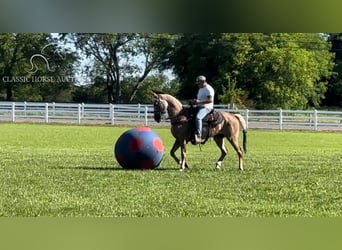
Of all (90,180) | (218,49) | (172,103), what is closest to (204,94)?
(172,103)

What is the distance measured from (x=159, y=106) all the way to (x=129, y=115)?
3.07ft

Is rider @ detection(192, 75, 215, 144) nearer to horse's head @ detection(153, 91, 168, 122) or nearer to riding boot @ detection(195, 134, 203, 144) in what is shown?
riding boot @ detection(195, 134, 203, 144)

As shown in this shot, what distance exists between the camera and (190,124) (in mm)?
6695

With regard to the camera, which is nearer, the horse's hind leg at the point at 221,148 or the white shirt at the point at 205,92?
the white shirt at the point at 205,92

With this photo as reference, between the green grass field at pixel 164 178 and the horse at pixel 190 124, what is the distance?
210 mm

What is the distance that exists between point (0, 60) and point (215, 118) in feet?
6.94

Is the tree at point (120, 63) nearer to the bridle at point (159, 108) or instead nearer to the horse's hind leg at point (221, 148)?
the bridle at point (159, 108)

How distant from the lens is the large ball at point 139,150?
6543 millimetres

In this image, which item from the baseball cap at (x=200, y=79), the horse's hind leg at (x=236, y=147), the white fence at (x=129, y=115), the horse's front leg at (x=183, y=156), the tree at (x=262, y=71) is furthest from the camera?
the white fence at (x=129, y=115)

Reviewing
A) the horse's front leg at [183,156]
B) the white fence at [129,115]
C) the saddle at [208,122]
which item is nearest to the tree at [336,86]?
the white fence at [129,115]

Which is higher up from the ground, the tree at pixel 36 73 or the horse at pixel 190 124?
the tree at pixel 36 73

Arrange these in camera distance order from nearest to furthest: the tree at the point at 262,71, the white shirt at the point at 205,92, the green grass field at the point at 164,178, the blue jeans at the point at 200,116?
the green grass field at the point at 164,178 → the tree at the point at 262,71 → the white shirt at the point at 205,92 → the blue jeans at the point at 200,116

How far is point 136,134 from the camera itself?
21.7 feet

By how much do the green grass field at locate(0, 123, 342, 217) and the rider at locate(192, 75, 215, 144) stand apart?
40 centimetres
